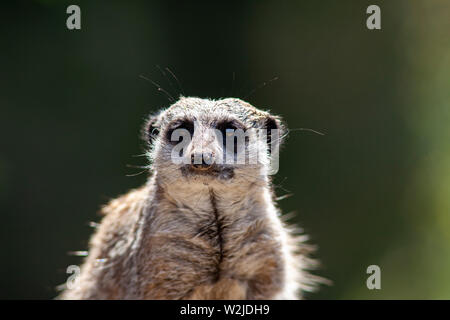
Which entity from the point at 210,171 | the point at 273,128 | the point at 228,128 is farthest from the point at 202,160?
the point at 273,128

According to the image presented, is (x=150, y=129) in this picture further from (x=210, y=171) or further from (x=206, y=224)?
(x=210, y=171)

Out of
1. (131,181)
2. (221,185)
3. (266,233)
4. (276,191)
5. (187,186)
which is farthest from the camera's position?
(131,181)

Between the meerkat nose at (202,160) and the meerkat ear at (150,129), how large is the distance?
43 cm

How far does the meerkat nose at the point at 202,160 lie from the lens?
126 centimetres

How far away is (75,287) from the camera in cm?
204

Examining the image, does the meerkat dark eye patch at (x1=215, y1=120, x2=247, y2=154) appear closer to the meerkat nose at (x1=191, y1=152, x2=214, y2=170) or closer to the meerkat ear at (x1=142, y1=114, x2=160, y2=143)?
the meerkat nose at (x1=191, y1=152, x2=214, y2=170)

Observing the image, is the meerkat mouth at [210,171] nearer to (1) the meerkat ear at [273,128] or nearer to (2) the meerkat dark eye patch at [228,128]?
(2) the meerkat dark eye patch at [228,128]

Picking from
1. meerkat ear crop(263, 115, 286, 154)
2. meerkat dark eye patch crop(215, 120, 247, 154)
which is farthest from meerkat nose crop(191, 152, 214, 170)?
meerkat ear crop(263, 115, 286, 154)

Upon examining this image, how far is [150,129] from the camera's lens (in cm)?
172

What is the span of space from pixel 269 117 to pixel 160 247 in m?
0.53

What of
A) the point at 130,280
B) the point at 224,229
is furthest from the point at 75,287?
the point at 224,229

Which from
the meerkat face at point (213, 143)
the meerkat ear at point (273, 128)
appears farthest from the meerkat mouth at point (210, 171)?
the meerkat ear at point (273, 128)

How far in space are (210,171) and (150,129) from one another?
19.6 inches

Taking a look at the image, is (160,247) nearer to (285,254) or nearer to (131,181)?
(285,254)
